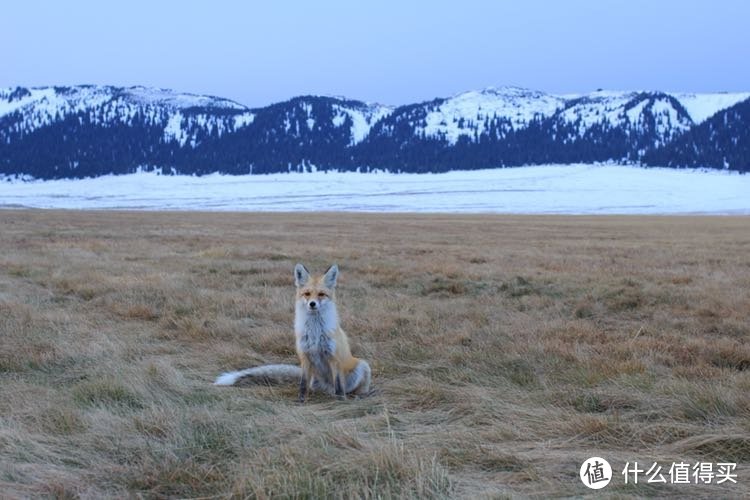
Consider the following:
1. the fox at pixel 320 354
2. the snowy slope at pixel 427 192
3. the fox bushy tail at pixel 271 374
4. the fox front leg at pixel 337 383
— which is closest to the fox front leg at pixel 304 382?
the fox at pixel 320 354

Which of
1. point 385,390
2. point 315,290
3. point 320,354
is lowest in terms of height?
point 385,390

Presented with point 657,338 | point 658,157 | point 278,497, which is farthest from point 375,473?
point 658,157

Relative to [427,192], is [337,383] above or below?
below

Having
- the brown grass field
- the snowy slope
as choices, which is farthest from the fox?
the snowy slope

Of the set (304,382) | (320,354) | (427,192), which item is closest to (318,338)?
(320,354)

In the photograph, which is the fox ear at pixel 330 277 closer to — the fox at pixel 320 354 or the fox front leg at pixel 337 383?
the fox at pixel 320 354

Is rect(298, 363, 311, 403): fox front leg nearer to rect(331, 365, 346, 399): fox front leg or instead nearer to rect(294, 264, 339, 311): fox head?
rect(331, 365, 346, 399): fox front leg

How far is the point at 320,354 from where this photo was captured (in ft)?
23.4

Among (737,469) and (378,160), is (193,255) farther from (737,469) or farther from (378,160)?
(378,160)

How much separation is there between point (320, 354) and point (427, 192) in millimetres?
120730

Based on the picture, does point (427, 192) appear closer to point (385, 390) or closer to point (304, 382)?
point (385, 390)

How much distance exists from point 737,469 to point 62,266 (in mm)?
16372

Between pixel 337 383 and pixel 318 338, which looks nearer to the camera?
pixel 337 383

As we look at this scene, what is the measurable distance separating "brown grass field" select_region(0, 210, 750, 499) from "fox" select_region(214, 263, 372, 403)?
0.32 m
